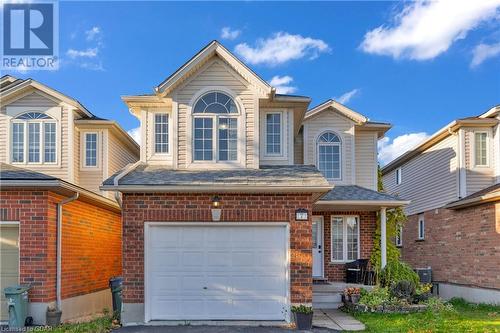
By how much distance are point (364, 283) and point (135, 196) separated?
24.8 ft

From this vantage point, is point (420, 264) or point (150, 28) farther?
point (420, 264)

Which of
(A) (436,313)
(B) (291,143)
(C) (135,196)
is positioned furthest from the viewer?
(B) (291,143)

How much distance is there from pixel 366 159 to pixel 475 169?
11.6 feet

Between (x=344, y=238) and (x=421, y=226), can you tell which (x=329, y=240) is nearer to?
(x=344, y=238)

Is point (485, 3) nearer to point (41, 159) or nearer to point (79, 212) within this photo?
point (79, 212)

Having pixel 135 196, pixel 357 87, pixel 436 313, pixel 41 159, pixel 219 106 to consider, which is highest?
pixel 357 87

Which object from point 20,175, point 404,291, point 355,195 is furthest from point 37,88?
point 404,291

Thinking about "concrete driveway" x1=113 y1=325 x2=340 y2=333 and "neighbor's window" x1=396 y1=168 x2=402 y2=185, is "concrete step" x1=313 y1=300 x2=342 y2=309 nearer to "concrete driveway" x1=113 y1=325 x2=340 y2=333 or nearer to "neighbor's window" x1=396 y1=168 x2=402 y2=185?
"concrete driveway" x1=113 y1=325 x2=340 y2=333

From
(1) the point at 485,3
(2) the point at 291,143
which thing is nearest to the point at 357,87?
(1) the point at 485,3

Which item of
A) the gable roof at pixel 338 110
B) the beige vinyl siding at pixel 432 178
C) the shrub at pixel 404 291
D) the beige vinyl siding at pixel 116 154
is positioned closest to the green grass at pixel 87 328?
the beige vinyl siding at pixel 116 154

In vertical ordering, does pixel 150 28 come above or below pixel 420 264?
above

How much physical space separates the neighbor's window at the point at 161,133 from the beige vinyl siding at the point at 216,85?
0.80 meters

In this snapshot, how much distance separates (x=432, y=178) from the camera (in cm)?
1714

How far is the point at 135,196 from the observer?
32.5 feet
